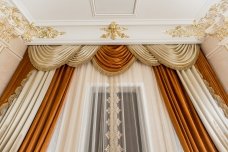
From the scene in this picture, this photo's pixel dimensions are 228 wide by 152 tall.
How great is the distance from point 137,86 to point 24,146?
1.39 meters

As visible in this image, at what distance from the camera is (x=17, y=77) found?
2104mm

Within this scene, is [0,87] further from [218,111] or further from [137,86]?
[218,111]

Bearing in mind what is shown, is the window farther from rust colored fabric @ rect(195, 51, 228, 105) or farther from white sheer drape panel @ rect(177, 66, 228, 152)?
rust colored fabric @ rect(195, 51, 228, 105)

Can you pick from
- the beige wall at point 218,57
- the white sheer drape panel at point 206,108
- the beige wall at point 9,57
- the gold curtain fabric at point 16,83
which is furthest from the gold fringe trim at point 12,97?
the beige wall at point 218,57

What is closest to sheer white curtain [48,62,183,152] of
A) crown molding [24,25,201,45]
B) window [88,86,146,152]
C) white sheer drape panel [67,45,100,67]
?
window [88,86,146,152]

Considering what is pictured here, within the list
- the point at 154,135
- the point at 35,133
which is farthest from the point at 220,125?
the point at 35,133

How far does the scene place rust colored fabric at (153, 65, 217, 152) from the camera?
1712 millimetres

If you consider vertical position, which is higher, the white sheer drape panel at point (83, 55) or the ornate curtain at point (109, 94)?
the white sheer drape panel at point (83, 55)

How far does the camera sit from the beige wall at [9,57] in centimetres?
199

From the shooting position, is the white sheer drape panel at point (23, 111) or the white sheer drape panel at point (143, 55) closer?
the white sheer drape panel at point (23, 111)

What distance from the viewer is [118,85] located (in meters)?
2.08

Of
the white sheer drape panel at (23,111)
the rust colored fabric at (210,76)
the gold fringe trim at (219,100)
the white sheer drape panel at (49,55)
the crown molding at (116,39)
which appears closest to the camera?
the white sheer drape panel at (23,111)

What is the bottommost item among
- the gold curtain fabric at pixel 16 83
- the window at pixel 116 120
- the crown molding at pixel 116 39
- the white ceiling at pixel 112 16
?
the window at pixel 116 120

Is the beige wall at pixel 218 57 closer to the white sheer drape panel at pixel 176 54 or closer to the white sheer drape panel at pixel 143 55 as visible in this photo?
the white sheer drape panel at pixel 176 54
